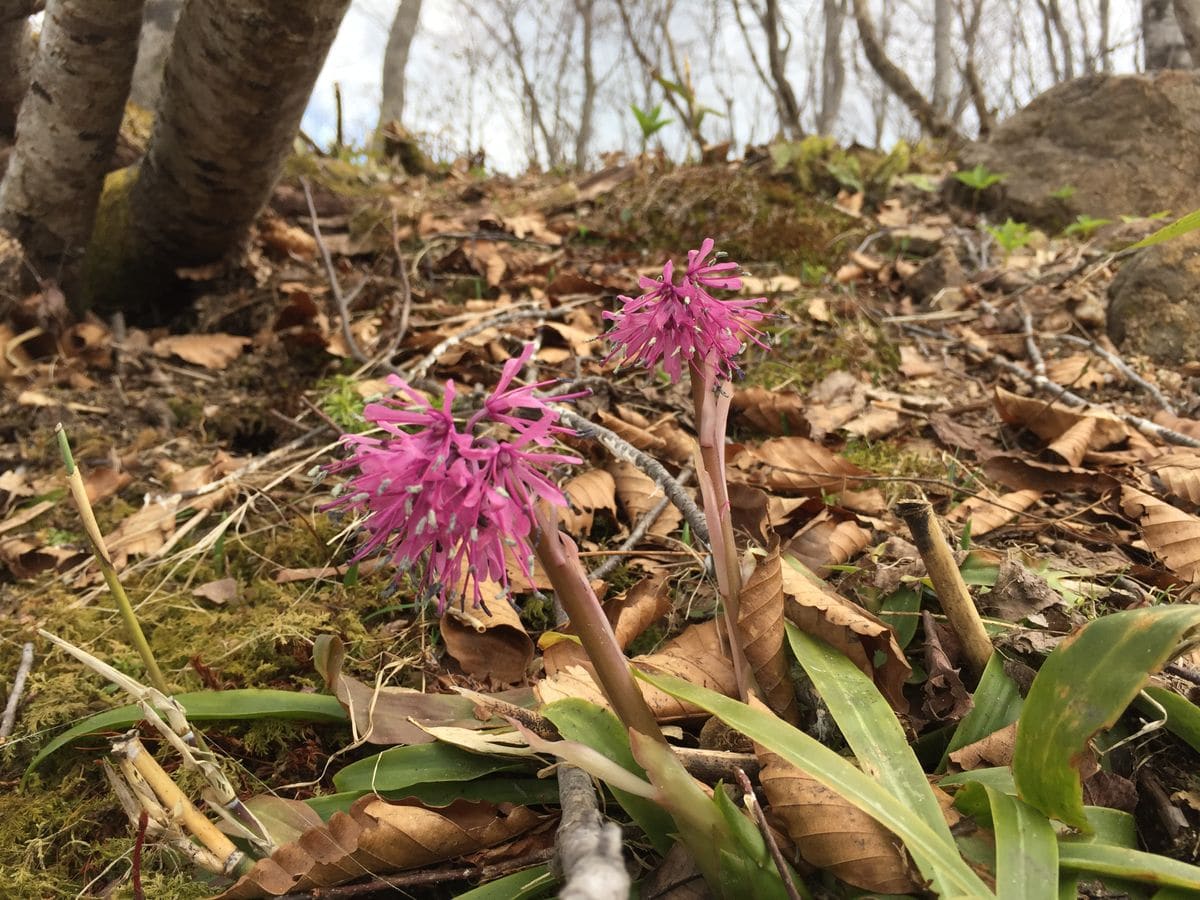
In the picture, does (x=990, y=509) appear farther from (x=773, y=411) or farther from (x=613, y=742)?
(x=613, y=742)

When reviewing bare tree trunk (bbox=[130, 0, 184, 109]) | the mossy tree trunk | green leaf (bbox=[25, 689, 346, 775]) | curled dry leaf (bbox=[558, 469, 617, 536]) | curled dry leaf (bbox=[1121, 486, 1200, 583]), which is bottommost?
green leaf (bbox=[25, 689, 346, 775])

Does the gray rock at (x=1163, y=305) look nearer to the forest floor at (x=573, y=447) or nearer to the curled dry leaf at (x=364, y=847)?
the forest floor at (x=573, y=447)

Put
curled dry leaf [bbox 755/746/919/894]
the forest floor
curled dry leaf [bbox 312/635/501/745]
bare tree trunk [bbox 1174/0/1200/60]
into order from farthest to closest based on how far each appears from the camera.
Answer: bare tree trunk [bbox 1174/0/1200/60] < the forest floor < curled dry leaf [bbox 312/635/501/745] < curled dry leaf [bbox 755/746/919/894]

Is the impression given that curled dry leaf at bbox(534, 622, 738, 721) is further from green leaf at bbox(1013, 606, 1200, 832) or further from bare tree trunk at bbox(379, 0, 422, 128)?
bare tree trunk at bbox(379, 0, 422, 128)

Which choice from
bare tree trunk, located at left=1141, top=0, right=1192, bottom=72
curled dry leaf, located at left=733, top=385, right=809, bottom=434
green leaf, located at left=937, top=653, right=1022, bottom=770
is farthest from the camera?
bare tree trunk, located at left=1141, top=0, right=1192, bottom=72

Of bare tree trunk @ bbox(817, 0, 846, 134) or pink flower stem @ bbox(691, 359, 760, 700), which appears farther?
bare tree trunk @ bbox(817, 0, 846, 134)

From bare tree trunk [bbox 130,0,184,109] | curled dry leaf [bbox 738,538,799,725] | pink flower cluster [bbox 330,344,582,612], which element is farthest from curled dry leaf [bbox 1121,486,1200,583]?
bare tree trunk [bbox 130,0,184,109]
